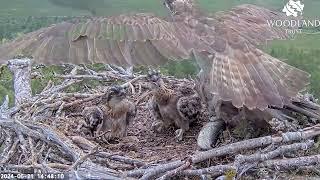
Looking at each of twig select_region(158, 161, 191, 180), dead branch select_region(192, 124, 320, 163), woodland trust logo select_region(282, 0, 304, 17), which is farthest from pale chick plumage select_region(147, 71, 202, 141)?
woodland trust logo select_region(282, 0, 304, 17)

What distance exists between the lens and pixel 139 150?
4723mm

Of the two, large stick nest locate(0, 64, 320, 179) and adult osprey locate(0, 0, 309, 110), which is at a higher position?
adult osprey locate(0, 0, 309, 110)

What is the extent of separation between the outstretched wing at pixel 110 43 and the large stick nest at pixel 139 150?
553mm

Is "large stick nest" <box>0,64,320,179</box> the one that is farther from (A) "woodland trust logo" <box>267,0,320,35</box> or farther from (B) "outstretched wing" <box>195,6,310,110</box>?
(A) "woodland trust logo" <box>267,0,320,35</box>

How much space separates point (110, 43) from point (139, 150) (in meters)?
0.95

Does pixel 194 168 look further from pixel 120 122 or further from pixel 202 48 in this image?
pixel 120 122

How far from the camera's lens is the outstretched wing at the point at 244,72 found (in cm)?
410

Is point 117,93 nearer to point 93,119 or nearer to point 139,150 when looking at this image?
point 93,119

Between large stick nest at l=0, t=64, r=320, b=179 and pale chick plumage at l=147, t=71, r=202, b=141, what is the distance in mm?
100

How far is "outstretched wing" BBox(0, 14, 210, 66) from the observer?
164 inches

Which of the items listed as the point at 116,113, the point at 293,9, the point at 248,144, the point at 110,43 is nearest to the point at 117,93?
the point at 116,113

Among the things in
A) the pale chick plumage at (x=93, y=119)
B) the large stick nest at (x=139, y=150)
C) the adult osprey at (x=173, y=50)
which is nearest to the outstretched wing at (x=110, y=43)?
the adult osprey at (x=173, y=50)

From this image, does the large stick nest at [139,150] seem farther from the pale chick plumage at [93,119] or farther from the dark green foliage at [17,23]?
the dark green foliage at [17,23]

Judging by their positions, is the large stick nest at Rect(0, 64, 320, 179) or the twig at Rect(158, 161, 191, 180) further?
the large stick nest at Rect(0, 64, 320, 179)
